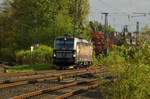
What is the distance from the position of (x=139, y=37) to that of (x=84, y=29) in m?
63.0

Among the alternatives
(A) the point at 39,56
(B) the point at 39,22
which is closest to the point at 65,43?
(A) the point at 39,56

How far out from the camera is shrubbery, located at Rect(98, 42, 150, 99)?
1417 centimetres

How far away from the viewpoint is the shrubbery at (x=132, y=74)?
14172mm

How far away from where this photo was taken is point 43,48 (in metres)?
61.7

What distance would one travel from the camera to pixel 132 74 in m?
14.3

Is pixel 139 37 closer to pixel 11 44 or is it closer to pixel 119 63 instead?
pixel 119 63

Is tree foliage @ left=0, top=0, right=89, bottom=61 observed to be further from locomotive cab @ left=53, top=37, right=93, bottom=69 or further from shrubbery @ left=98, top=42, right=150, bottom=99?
shrubbery @ left=98, top=42, right=150, bottom=99

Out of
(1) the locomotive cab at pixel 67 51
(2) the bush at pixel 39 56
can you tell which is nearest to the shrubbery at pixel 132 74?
(1) the locomotive cab at pixel 67 51

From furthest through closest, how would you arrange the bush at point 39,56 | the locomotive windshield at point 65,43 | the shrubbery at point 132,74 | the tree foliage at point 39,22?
the tree foliage at point 39,22, the bush at point 39,56, the locomotive windshield at point 65,43, the shrubbery at point 132,74

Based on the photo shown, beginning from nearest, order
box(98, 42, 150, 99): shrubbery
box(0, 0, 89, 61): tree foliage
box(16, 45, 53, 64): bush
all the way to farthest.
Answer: box(98, 42, 150, 99): shrubbery < box(16, 45, 53, 64): bush < box(0, 0, 89, 61): tree foliage

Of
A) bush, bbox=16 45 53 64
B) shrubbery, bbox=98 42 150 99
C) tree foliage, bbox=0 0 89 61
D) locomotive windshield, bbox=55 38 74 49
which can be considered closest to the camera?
shrubbery, bbox=98 42 150 99

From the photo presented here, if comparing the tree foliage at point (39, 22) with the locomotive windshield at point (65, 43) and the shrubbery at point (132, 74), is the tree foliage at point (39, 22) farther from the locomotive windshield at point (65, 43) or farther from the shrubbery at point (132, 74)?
the shrubbery at point (132, 74)

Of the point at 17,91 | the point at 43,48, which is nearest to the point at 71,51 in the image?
the point at 43,48

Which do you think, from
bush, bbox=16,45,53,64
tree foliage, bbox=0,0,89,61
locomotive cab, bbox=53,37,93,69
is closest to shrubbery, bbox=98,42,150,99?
locomotive cab, bbox=53,37,93,69
